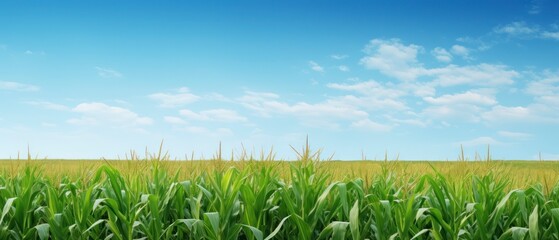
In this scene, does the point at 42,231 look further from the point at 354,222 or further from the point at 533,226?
the point at 533,226

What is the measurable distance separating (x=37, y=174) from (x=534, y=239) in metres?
5.12

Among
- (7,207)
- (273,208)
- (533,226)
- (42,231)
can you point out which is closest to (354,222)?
(273,208)

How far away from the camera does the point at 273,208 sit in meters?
4.73

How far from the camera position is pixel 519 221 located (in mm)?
5004

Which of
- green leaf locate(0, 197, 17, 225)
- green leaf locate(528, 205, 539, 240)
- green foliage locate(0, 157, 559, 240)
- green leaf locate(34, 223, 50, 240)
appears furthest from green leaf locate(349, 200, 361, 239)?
green leaf locate(0, 197, 17, 225)

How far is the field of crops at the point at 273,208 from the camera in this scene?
15.1ft

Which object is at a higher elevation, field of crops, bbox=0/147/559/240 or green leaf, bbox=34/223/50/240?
field of crops, bbox=0/147/559/240

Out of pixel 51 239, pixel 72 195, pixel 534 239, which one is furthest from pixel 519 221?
pixel 51 239

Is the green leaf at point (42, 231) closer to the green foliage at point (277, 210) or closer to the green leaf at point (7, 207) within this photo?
Result: the green foliage at point (277, 210)

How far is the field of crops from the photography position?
15.1 ft

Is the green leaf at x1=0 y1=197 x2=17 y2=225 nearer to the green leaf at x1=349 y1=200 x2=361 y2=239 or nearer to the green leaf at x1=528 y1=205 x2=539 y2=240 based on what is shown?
the green leaf at x1=349 y1=200 x2=361 y2=239

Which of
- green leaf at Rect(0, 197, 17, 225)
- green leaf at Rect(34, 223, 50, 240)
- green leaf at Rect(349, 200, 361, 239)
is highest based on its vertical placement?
green leaf at Rect(0, 197, 17, 225)

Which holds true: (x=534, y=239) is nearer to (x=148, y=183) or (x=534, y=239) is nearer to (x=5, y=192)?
(x=148, y=183)

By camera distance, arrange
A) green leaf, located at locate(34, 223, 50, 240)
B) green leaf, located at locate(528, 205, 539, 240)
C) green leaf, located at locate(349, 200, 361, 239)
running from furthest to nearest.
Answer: green leaf, located at locate(34, 223, 50, 240), green leaf, located at locate(528, 205, 539, 240), green leaf, located at locate(349, 200, 361, 239)
